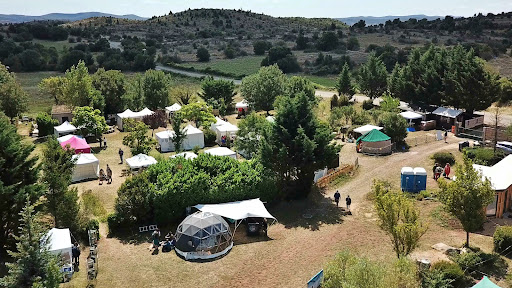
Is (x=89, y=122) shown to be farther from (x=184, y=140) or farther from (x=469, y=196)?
(x=469, y=196)

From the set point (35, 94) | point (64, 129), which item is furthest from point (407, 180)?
point (35, 94)

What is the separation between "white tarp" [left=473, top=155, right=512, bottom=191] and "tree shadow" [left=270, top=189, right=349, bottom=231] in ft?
24.4

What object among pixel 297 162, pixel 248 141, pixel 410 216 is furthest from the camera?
pixel 248 141

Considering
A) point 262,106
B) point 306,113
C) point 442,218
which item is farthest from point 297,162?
point 262,106

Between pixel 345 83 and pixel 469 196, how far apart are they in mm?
38311

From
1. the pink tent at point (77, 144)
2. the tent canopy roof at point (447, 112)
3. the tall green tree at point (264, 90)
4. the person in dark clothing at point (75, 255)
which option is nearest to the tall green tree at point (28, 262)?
the person in dark clothing at point (75, 255)

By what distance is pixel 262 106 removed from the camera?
50875 mm

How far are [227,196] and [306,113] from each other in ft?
22.5

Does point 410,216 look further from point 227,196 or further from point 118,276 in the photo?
point 118,276

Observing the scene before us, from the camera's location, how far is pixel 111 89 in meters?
50.0

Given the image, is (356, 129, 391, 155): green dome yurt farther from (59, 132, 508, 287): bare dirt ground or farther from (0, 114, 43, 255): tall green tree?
(0, 114, 43, 255): tall green tree

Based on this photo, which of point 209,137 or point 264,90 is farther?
point 264,90

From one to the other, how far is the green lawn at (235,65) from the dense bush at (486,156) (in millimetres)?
58712

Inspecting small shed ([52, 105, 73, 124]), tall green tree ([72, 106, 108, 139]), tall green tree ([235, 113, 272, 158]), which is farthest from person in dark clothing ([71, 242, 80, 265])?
small shed ([52, 105, 73, 124])
